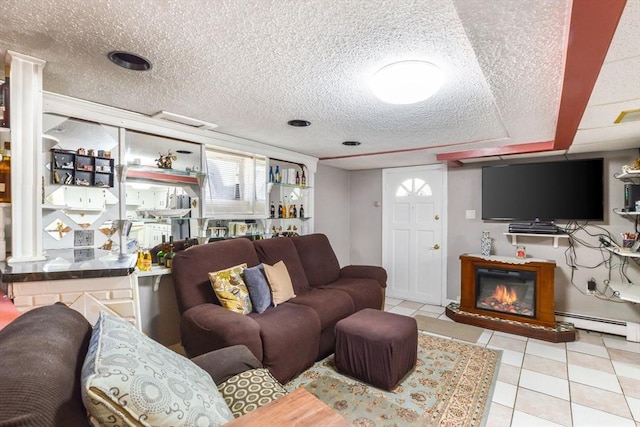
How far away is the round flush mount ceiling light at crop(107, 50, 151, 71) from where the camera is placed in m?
1.53

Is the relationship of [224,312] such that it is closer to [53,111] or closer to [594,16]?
[53,111]

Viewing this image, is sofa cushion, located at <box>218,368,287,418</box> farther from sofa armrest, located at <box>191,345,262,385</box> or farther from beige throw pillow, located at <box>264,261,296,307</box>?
beige throw pillow, located at <box>264,261,296,307</box>

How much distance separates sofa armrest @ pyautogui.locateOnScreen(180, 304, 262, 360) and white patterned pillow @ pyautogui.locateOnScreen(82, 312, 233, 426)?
1001mm

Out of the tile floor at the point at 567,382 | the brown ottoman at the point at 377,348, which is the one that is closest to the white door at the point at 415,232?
the tile floor at the point at 567,382

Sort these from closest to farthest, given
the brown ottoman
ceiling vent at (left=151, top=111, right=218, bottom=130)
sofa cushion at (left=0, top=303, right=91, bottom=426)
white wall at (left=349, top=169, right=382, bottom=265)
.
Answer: sofa cushion at (left=0, top=303, right=91, bottom=426)
the brown ottoman
ceiling vent at (left=151, top=111, right=218, bottom=130)
white wall at (left=349, top=169, right=382, bottom=265)

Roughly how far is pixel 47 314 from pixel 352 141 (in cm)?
279

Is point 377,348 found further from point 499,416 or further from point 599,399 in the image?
point 599,399

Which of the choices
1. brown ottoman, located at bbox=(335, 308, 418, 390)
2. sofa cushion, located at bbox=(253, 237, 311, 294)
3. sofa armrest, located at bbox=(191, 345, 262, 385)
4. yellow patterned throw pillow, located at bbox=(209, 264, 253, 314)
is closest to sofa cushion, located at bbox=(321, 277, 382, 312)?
sofa cushion, located at bbox=(253, 237, 311, 294)

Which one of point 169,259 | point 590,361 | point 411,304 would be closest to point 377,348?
point 169,259

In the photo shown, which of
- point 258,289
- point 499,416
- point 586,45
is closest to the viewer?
point 586,45

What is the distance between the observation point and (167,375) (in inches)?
35.6

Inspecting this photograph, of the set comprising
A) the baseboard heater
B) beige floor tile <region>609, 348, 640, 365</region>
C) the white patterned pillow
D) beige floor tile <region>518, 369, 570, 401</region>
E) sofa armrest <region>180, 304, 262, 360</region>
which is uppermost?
the white patterned pillow

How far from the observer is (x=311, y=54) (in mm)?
1499

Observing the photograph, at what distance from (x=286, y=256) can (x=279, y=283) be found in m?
0.52
